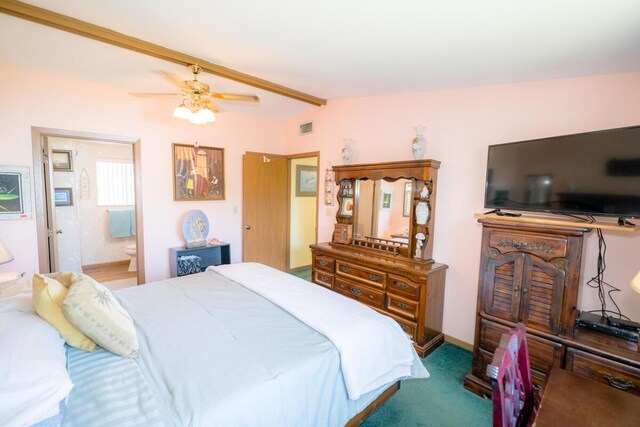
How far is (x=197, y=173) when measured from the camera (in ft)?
13.0

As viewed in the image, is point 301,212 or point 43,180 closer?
point 43,180

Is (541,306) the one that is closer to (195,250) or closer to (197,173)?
(195,250)

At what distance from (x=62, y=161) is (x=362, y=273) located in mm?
4810

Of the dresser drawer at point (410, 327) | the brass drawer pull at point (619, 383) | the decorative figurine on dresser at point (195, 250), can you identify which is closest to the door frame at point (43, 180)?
the decorative figurine on dresser at point (195, 250)

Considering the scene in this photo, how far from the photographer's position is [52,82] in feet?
9.68

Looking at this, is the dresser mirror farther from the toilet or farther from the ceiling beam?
the toilet

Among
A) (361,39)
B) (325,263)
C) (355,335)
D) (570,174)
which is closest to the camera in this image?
(355,335)

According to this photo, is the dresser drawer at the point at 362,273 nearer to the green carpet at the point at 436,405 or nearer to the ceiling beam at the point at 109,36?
the green carpet at the point at 436,405

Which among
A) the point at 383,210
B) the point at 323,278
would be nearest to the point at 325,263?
the point at 323,278

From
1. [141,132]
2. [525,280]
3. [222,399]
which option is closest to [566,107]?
[525,280]

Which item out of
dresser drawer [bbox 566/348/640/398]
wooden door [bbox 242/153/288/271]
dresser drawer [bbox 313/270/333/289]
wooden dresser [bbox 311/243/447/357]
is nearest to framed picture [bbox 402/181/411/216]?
wooden dresser [bbox 311/243/447/357]

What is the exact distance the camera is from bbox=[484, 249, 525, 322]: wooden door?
81.4 inches

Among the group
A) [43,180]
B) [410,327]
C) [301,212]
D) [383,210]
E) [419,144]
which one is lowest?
[410,327]

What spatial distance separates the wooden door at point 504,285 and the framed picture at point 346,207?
1723 mm
